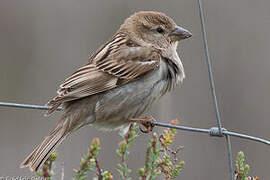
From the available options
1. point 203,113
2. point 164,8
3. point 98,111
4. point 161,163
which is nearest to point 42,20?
point 164,8

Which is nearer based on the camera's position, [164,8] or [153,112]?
[153,112]

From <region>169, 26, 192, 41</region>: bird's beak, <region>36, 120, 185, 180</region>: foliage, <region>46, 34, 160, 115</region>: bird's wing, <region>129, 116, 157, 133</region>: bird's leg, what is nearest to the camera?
<region>36, 120, 185, 180</region>: foliage

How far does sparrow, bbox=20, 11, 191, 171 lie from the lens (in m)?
3.94

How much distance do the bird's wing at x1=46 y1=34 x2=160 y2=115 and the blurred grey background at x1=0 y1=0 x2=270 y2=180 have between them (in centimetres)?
165

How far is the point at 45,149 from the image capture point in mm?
3705

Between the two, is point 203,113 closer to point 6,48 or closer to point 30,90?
point 30,90

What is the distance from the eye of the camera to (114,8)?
21.4 feet

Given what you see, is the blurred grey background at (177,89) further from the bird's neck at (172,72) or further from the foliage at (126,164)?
the foliage at (126,164)

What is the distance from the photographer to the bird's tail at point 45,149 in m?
3.55

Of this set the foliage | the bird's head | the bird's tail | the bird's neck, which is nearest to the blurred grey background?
the bird's head

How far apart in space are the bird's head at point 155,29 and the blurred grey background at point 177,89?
1.44 meters

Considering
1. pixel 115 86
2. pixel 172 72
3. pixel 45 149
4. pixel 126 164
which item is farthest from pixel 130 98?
pixel 126 164

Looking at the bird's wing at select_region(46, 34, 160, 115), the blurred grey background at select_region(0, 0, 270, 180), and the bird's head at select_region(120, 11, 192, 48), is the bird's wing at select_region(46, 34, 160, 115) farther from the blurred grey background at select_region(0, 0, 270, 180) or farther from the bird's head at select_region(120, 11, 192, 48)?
the blurred grey background at select_region(0, 0, 270, 180)

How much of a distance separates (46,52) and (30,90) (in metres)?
0.43
